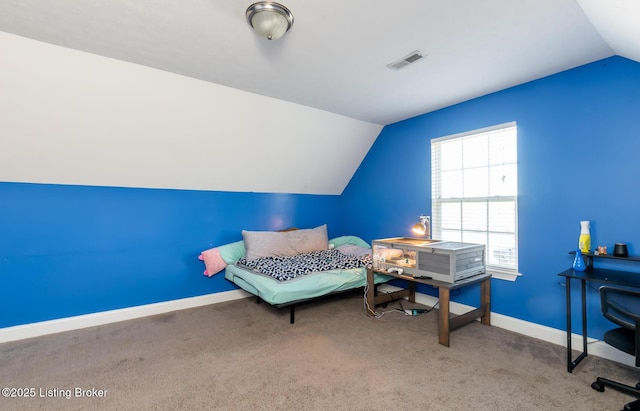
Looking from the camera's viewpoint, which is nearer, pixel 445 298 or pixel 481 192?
pixel 445 298

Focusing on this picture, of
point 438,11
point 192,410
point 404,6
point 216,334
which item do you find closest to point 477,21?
point 438,11

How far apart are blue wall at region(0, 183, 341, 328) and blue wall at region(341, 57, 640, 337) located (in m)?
3.16

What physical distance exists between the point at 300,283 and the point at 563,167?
2.63 meters

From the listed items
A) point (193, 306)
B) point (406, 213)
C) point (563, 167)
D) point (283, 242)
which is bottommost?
point (193, 306)

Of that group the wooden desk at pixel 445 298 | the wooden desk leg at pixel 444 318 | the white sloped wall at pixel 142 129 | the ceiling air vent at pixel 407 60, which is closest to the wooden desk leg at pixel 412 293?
the wooden desk at pixel 445 298

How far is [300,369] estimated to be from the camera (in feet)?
7.41

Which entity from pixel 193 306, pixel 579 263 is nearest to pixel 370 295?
pixel 579 263

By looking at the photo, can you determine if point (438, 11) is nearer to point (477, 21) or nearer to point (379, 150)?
point (477, 21)

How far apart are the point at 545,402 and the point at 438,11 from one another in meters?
2.50

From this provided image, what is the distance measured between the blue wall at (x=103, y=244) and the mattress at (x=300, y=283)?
66 cm

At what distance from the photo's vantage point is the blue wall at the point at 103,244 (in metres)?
2.86

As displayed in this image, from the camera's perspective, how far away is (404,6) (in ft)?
5.71

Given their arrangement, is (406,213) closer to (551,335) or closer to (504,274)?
→ (504,274)

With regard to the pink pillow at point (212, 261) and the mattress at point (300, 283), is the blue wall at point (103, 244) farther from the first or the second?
the mattress at point (300, 283)
